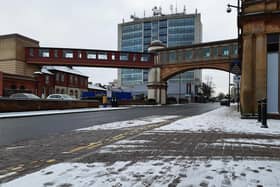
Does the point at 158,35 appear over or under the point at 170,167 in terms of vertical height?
over

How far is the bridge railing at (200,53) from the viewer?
45.8 m

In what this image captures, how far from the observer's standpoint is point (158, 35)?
130m

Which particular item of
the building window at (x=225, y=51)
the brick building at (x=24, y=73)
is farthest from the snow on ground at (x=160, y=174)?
the building window at (x=225, y=51)

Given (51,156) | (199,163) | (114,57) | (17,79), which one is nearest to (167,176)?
(199,163)

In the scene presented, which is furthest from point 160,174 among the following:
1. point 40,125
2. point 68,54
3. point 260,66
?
point 68,54

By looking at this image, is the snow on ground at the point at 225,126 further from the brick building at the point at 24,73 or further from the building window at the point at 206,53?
the building window at the point at 206,53

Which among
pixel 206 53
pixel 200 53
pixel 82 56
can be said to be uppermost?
pixel 82 56

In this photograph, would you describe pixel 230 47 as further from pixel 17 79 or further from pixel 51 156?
pixel 51 156

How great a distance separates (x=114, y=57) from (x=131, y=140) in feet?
160

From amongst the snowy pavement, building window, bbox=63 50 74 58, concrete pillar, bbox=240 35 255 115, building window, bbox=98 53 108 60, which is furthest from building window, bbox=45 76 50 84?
the snowy pavement

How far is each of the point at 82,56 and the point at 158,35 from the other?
79750 millimetres

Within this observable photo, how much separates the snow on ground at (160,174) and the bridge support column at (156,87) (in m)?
49.7

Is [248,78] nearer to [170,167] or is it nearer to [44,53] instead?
[170,167]

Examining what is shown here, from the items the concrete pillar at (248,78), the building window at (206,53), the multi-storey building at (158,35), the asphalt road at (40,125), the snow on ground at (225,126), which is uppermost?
the multi-storey building at (158,35)
